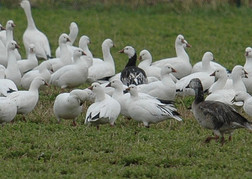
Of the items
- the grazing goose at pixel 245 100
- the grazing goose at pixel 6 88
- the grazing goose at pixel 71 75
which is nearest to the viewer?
the grazing goose at pixel 245 100

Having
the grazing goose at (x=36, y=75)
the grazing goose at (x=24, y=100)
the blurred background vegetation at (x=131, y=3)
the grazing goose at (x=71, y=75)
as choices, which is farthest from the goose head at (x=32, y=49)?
the blurred background vegetation at (x=131, y=3)

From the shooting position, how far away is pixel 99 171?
835cm

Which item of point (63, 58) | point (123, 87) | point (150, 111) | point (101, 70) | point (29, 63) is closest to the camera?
point (150, 111)

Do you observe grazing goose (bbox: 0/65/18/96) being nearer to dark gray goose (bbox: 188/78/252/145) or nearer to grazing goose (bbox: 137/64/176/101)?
grazing goose (bbox: 137/64/176/101)

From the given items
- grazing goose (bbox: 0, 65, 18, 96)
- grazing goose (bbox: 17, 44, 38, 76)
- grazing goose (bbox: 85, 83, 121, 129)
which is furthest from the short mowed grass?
grazing goose (bbox: 17, 44, 38, 76)

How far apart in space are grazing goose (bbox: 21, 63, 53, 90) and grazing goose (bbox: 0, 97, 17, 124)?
3287 millimetres

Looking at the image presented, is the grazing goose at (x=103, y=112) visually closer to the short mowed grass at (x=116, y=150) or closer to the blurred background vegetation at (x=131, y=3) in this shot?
the short mowed grass at (x=116, y=150)

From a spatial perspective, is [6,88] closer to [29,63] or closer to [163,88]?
[163,88]

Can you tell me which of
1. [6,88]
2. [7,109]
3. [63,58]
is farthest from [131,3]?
[7,109]

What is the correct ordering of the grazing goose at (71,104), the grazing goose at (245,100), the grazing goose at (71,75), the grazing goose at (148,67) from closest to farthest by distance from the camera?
1. the grazing goose at (245,100)
2. the grazing goose at (71,104)
3. the grazing goose at (71,75)
4. the grazing goose at (148,67)

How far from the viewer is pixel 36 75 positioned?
44.7 ft

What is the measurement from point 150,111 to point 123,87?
1664 millimetres

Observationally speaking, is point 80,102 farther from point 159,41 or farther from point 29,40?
point 159,41

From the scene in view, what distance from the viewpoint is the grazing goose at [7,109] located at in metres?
10.1
